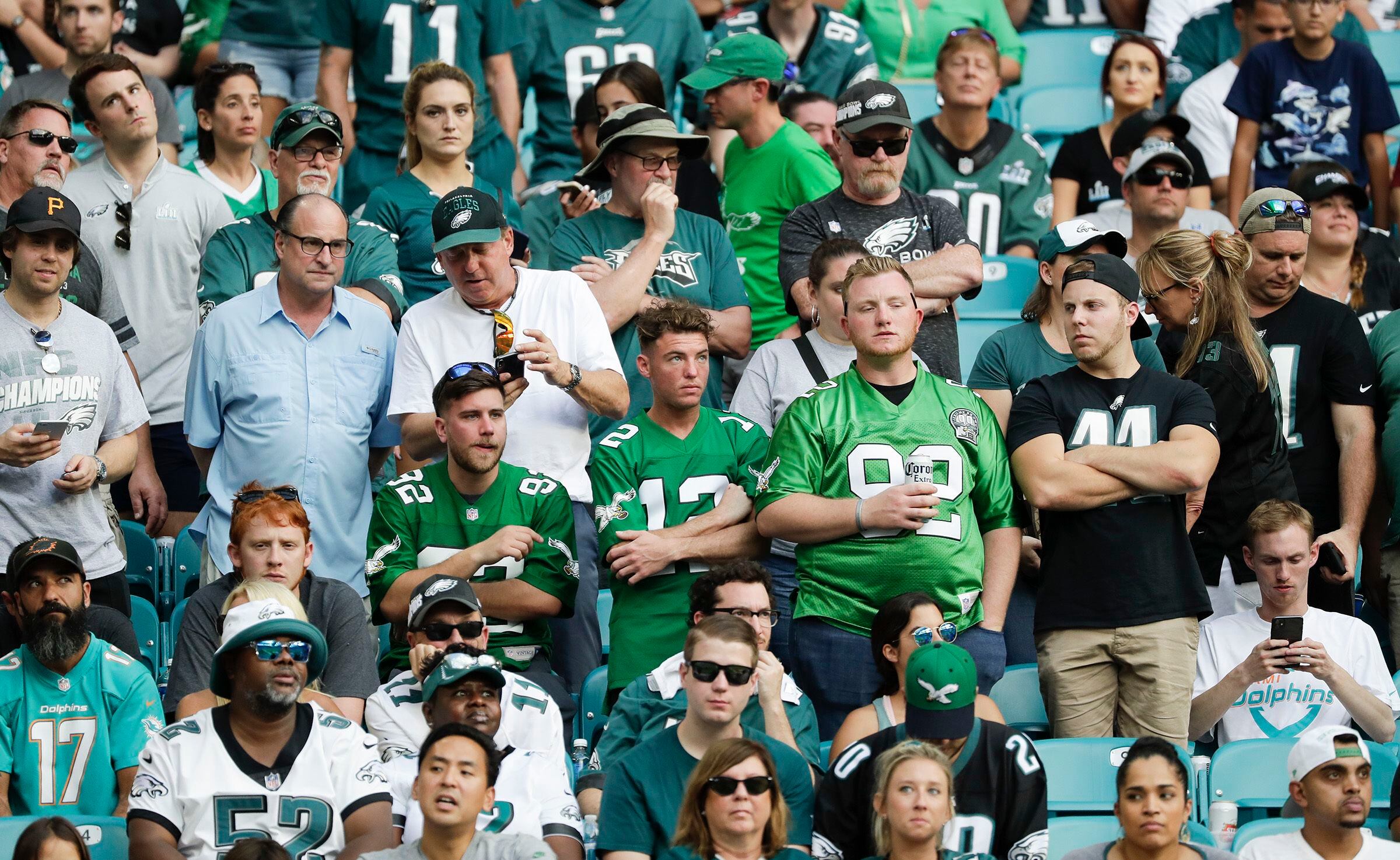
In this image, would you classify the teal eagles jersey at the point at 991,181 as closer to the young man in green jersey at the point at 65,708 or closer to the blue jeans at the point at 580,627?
the blue jeans at the point at 580,627

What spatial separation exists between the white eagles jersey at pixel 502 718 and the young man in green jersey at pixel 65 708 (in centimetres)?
68

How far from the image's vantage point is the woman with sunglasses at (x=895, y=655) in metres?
5.42

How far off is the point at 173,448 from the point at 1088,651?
3.82 metres

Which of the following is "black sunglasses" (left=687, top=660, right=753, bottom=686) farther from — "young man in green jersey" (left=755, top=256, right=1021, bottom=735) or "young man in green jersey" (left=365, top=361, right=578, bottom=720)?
"young man in green jersey" (left=365, top=361, right=578, bottom=720)

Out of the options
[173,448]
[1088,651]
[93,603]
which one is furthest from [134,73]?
[1088,651]

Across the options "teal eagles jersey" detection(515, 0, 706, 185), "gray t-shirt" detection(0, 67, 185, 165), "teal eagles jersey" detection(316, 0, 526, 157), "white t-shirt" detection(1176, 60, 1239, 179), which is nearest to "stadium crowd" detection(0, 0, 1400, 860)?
"gray t-shirt" detection(0, 67, 185, 165)

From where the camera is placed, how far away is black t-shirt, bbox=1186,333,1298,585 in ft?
22.0

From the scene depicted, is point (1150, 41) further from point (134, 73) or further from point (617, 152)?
point (134, 73)

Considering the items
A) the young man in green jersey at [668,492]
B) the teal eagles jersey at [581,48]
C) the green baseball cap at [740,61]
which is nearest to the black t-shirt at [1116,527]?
the young man in green jersey at [668,492]

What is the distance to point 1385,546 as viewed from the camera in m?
7.05

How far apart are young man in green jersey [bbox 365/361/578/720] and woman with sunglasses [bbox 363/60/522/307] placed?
64.7 inches

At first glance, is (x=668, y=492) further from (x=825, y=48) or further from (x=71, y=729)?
(x=825, y=48)

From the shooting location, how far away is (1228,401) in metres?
6.66

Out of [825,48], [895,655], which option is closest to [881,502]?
[895,655]
